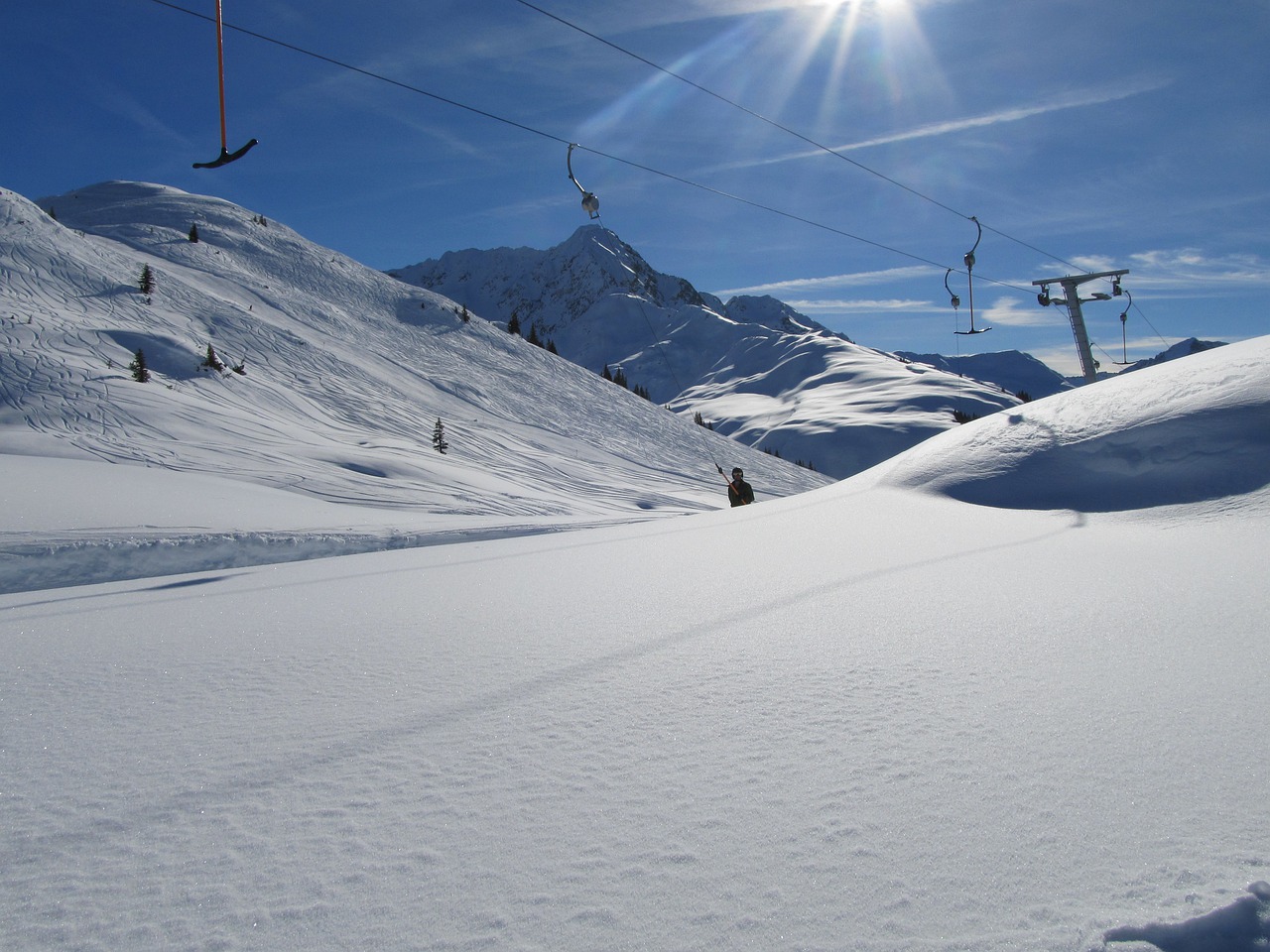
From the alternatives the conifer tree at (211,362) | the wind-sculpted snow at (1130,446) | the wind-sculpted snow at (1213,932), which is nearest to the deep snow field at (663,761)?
the wind-sculpted snow at (1213,932)

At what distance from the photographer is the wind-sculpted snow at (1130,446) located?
5422mm

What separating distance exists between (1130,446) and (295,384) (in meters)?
20.2

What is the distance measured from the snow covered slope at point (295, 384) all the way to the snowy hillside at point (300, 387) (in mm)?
76

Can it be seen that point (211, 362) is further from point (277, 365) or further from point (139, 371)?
point (277, 365)

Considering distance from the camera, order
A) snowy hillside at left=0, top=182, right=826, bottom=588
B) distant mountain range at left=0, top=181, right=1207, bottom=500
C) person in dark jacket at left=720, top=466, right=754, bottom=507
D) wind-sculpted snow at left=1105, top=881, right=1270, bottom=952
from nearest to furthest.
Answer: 1. wind-sculpted snow at left=1105, top=881, right=1270, bottom=952
2. person in dark jacket at left=720, top=466, right=754, bottom=507
3. snowy hillside at left=0, top=182, right=826, bottom=588
4. distant mountain range at left=0, top=181, right=1207, bottom=500

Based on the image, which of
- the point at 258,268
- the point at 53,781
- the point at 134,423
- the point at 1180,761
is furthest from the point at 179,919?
the point at 258,268

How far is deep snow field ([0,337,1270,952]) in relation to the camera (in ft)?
4.33

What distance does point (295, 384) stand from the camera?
20.5 metres

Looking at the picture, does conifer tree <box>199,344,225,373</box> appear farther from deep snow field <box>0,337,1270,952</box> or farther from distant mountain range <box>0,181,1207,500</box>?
deep snow field <box>0,337,1270,952</box>

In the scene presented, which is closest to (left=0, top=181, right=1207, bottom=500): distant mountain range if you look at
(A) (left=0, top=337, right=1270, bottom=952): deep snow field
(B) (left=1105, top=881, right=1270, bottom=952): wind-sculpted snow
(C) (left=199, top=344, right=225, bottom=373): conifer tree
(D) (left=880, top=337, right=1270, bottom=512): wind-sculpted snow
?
(C) (left=199, top=344, right=225, bottom=373): conifer tree

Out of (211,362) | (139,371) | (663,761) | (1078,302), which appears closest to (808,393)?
(1078,302)

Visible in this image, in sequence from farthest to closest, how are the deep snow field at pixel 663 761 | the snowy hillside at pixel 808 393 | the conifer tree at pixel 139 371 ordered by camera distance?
the snowy hillside at pixel 808 393, the conifer tree at pixel 139 371, the deep snow field at pixel 663 761

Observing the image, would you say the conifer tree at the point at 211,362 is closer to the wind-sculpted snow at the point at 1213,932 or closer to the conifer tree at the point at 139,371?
the conifer tree at the point at 139,371

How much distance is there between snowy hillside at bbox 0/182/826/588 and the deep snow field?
398 cm
